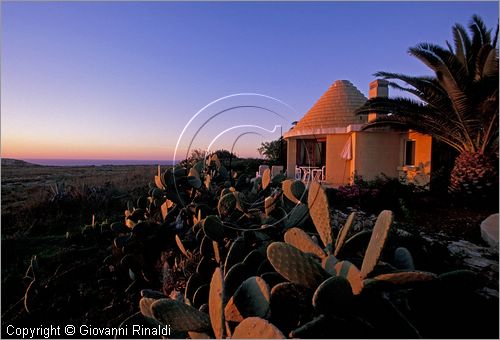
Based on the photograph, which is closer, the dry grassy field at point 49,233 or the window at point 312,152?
the dry grassy field at point 49,233

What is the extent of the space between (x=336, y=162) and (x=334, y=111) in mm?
2519

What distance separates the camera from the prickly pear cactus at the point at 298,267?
1.46 m

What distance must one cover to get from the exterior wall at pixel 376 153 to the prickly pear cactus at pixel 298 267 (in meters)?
10.6

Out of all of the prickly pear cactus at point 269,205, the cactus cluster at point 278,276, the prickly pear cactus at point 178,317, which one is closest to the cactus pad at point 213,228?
the cactus cluster at point 278,276

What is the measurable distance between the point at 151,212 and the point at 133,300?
163cm

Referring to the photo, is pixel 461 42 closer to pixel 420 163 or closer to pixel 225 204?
pixel 420 163

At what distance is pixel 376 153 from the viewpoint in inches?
443

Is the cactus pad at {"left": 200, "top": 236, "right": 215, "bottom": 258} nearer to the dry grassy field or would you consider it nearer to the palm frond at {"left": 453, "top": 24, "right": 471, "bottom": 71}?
the dry grassy field

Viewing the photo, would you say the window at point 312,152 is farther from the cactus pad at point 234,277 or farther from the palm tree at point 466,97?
the cactus pad at point 234,277

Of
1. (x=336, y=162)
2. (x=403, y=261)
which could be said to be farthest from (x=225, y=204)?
(x=336, y=162)

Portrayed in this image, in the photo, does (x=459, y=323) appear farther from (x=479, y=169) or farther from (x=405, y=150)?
(x=405, y=150)

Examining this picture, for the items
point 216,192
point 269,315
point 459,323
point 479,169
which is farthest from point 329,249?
point 479,169

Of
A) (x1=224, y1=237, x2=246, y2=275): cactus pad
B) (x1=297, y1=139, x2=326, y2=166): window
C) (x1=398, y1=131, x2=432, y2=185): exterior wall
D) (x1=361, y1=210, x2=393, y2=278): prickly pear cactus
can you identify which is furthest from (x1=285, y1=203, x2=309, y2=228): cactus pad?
(x1=297, y1=139, x2=326, y2=166): window

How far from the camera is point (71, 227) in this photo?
6.36 m
